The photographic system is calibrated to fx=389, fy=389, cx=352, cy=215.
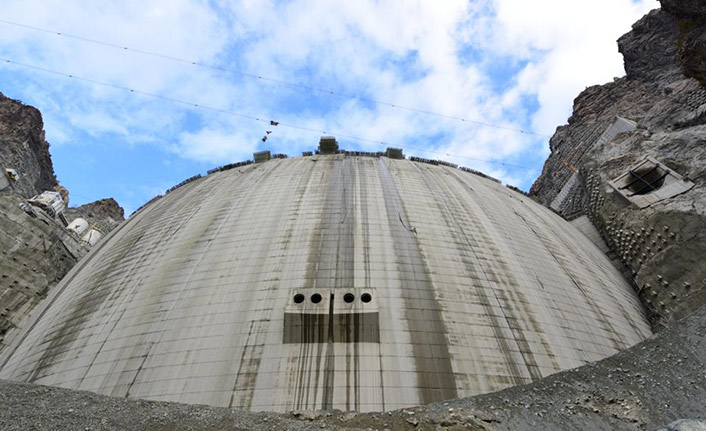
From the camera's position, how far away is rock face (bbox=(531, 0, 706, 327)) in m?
13.8

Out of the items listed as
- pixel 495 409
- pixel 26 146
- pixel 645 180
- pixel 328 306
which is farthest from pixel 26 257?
pixel 26 146

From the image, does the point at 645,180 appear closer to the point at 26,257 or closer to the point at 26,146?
the point at 26,257

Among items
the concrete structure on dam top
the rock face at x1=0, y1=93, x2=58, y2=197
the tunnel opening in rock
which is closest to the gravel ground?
the concrete structure on dam top

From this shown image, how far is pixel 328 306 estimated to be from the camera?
10.5 metres

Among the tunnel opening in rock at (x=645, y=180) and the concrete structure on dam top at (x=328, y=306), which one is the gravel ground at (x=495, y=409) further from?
the tunnel opening in rock at (x=645, y=180)

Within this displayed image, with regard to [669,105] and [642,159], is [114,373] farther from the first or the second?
[669,105]

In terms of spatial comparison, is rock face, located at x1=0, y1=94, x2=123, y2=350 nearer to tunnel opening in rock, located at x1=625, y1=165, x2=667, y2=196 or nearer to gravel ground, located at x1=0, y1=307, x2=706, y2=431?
gravel ground, located at x1=0, y1=307, x2=706, y2=431

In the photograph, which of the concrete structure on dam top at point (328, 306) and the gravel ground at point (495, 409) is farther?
the concrete structure on dam top at point (328, 306)

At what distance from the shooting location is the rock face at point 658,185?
1376 centimetres

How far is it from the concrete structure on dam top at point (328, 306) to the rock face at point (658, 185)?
1438mm

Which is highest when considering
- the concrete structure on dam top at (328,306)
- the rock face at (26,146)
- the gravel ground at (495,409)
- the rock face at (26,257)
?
the rock face at (26,146)

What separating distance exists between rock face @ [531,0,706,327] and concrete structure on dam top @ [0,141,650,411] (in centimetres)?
144

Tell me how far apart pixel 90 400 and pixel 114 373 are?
5192 millimetres

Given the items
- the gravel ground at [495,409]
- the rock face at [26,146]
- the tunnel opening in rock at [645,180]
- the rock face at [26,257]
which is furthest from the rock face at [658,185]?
the rock face at [26,146]
